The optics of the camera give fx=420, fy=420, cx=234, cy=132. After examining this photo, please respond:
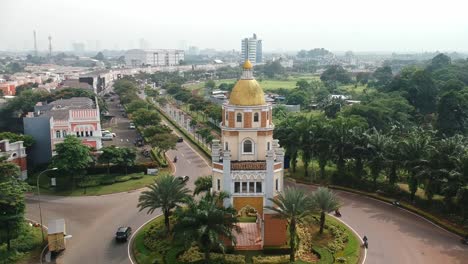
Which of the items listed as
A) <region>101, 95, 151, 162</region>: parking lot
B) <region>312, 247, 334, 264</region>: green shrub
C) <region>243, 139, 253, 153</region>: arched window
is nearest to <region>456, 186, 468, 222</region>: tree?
<region>312, 247, 334, 264</region>: green shrub

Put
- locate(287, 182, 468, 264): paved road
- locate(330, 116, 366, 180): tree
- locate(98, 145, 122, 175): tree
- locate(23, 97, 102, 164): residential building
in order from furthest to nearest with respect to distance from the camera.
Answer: locate(23, 97, 102, 164): residential building < locate(98, 145, 122, 175): tree < locate(330, 116, 366, 180): tree < locate(287, 182, 468, 264): paved road

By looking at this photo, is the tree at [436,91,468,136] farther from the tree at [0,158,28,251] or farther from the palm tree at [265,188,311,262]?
the tree at [0,158,28,251]

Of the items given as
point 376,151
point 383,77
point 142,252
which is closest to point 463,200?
point 376,151

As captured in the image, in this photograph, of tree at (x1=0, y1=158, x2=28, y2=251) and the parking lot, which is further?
the parking lot

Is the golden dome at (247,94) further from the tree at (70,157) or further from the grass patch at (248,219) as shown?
the tree at (70,157)

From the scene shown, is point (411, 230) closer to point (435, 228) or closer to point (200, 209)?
point (435, 228)

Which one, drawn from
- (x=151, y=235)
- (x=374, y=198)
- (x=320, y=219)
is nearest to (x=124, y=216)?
(x=151, y=235)
